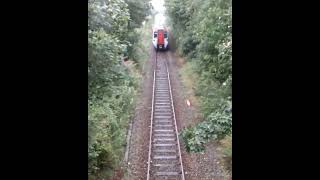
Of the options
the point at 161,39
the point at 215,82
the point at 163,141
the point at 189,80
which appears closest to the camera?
the point at 163,141

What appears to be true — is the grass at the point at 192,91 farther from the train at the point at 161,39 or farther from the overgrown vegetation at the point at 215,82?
the train at the point at 161,39

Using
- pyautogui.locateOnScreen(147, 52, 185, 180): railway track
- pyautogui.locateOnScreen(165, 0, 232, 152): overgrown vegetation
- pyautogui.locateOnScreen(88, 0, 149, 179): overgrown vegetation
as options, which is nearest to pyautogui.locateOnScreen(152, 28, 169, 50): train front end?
pyautogui.locateOnScreen(147, 52, 185, 180): railway track

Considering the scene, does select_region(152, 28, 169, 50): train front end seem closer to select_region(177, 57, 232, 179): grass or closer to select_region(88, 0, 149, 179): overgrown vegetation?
select_region(177, 57, 232, 179): grass

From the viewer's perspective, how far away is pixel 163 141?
1375 centimetres

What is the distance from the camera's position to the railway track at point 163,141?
11525 millimetres

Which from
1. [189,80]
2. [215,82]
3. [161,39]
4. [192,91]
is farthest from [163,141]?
[161,39]

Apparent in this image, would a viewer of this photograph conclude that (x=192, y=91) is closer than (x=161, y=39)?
Yes

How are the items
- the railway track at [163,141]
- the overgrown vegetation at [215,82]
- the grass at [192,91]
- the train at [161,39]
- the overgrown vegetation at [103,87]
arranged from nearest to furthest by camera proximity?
the overgrown vegetation at [103,87], the grass at [192,91], the railway track at [163,141], the overgrown vegetation at [215,82], the train at [161,39]

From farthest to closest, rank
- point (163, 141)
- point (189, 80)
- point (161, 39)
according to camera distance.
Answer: point (161, 39)
point (189, 80)
point (163, 141)

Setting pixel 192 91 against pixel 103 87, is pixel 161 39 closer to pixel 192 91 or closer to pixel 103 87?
pixel 192 91

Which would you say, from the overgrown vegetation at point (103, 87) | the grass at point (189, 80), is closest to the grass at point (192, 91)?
the grass at point (189, 80)
